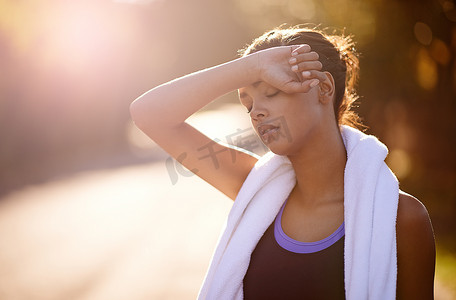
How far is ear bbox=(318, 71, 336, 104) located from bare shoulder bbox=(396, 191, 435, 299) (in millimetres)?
774

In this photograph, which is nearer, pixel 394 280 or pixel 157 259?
pixel 394 280

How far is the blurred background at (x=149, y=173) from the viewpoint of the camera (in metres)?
6.56

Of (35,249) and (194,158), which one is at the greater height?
(194,158)

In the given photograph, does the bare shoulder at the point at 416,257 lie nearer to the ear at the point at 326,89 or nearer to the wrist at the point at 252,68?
the ear at the point at 326,89

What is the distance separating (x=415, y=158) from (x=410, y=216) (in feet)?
19.8

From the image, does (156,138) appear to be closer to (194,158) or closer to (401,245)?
(194,158)

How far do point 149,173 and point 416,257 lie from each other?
1133cm

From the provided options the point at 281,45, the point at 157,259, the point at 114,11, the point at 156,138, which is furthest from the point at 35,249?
the point at 114,11

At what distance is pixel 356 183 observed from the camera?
8.24ft

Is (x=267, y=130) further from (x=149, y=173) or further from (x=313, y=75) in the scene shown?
(x=149, y=173)

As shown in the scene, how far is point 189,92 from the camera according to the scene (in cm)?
272

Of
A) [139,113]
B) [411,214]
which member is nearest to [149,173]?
[139,113]

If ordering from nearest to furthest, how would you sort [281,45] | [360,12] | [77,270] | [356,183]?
[356,183], [281,45], [77,270], [360,12]

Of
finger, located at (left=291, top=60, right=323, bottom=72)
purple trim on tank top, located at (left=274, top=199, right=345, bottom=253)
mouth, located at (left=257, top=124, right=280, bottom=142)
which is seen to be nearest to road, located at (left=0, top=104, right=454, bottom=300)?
purple trim on tank top, located at (left=274, top=199, right=345, bottom=253)
